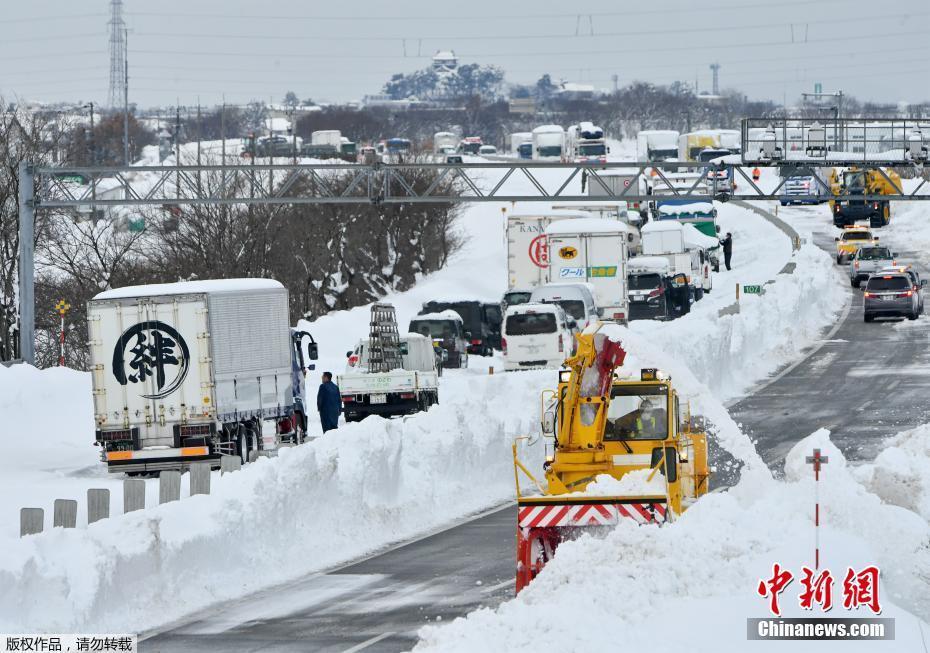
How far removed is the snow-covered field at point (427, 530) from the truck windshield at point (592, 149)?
328ft

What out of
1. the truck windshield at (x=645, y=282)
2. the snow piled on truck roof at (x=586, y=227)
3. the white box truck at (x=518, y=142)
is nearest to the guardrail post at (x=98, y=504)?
the snow piled on truck roof at (x=586, y=227)

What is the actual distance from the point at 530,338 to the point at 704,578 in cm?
2982

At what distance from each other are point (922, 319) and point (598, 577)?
4451 centimetres

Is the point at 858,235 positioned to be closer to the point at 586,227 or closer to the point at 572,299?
the point at 586,227

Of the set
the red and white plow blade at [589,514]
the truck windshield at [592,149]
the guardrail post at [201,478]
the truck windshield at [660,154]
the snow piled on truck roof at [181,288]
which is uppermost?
the truck windshield at [592,149]

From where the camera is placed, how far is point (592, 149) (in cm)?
12925

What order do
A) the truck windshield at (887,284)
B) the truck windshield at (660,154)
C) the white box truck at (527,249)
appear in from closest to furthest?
the truck windshield at (887,284) < the white box truck at (527,249) < the truck windshield at (660,154)

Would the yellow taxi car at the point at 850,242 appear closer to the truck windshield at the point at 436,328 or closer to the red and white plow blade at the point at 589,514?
the truck windshield at the point at 436,328

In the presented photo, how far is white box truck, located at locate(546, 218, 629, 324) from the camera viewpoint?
Result: 173ft

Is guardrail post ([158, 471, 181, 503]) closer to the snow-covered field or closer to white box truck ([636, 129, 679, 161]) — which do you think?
the snow-covered field

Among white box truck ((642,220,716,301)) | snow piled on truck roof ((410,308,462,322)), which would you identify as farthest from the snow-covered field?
white box truck ((642,220,716,301))

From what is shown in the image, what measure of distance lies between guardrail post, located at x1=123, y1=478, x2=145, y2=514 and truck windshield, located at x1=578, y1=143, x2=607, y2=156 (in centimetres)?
11370

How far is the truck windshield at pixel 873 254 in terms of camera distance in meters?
65.9

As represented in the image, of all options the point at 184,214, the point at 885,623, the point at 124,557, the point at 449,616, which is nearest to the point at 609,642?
the point at 885,623
